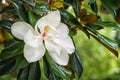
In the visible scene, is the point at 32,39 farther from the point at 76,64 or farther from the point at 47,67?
the point at 76,64

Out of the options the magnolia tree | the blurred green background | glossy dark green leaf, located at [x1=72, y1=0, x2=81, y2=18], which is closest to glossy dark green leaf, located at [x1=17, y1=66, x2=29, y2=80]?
the magnolia tree

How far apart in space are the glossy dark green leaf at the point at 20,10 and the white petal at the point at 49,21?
0.07 meters

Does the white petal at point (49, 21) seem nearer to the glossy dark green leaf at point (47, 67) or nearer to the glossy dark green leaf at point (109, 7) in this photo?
the glossy dark green leaf at point (47, 67)

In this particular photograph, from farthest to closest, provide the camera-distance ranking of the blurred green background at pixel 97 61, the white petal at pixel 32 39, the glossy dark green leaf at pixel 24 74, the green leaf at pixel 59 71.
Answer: the blurred green background at pixel 97 61
the glossy dark green leaf at pixel 24 74
the green leaf at pixel 59 71
the white petal at pixel 32 39

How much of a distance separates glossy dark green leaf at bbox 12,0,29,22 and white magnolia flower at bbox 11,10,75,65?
2.1 inches

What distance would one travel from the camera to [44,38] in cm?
90

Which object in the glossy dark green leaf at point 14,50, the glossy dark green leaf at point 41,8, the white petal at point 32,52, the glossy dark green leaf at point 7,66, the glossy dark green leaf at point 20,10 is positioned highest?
the glossy dark green leaf at point 41,8

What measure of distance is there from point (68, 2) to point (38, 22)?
9.2 inches

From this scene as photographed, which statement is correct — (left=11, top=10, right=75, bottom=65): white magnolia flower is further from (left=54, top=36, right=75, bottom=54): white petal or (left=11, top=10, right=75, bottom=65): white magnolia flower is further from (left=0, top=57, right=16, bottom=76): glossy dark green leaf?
(left=0, top=57, right=16, bottom=76): glossy dark green leaf

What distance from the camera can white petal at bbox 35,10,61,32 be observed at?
0.91 m

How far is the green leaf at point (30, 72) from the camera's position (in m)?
1.09

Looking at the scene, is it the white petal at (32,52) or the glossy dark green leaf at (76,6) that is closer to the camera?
the white petal at (32,52)

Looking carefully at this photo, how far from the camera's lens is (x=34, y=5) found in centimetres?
103

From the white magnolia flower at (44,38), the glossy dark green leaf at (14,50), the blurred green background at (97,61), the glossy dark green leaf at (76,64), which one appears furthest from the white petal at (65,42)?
the blurred green background at (97,61)
